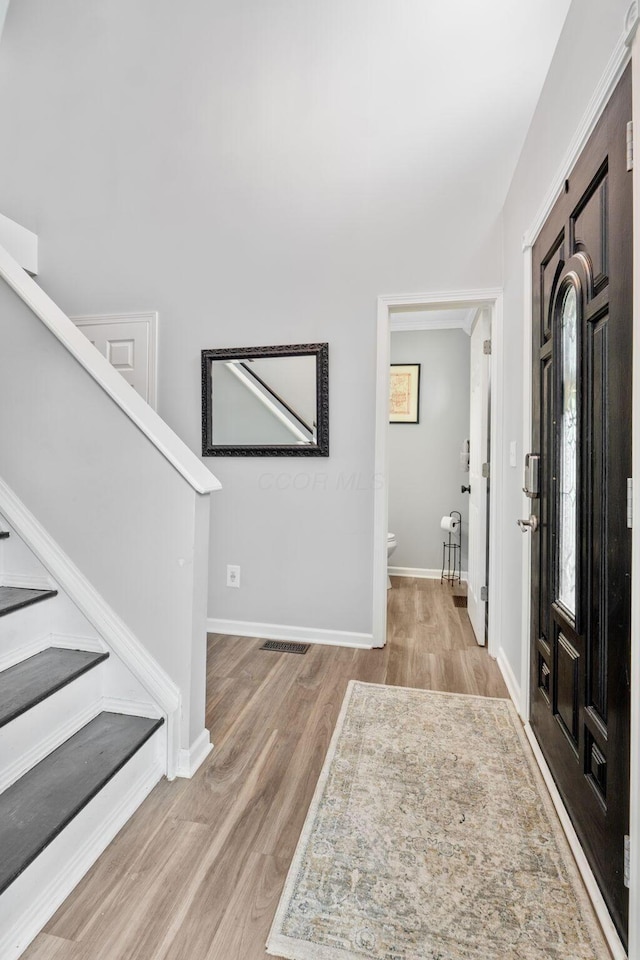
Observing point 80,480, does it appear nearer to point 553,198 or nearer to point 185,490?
point 185,490

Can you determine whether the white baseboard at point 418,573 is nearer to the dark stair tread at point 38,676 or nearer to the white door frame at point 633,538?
the white door frame at point 633,538

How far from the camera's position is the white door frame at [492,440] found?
8.26 ft

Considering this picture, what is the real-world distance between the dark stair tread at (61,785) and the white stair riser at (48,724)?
0.02 metres

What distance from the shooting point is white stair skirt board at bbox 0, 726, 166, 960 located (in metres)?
1.00

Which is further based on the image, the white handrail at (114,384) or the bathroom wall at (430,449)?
the bathroom wall at (430,449)

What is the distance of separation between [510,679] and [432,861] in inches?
45.8

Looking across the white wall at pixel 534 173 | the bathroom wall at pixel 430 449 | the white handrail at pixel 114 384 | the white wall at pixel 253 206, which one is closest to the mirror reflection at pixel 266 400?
the white wall at pixel 253 206

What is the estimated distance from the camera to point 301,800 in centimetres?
147

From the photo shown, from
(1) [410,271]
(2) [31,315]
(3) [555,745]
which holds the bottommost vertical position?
(3) [555,745]

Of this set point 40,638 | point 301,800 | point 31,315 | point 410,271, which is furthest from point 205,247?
point 301,800

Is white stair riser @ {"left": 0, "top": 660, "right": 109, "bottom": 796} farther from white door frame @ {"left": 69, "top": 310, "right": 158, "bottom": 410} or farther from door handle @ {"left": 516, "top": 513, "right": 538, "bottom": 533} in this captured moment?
white door frame @ {"left": 69, "top": 310, "right": 158, "bottom": 410}

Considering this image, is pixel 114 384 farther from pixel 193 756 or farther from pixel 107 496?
pixel 193 756

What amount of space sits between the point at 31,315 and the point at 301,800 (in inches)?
74.4

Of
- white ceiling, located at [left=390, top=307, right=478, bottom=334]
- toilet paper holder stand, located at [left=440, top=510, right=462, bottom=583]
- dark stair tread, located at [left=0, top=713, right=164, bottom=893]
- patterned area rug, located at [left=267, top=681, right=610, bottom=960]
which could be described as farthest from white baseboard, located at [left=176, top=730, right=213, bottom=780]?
white ceiling, located at [left=390, top=307, right=478, bottom=334]
